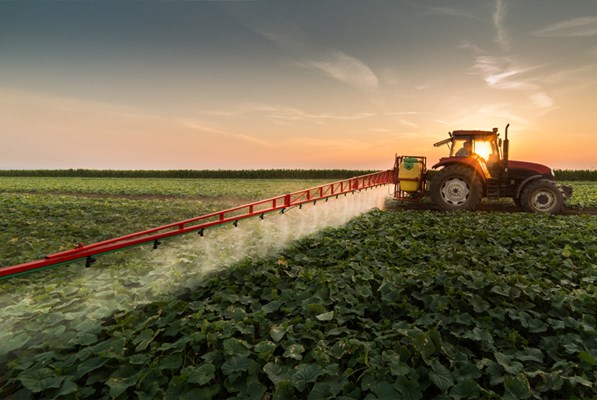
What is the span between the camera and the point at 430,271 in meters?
4.79

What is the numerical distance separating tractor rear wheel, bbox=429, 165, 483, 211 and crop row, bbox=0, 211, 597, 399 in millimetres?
4910

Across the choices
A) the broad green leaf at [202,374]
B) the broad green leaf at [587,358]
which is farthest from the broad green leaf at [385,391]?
the broad green leaf at [587,358]

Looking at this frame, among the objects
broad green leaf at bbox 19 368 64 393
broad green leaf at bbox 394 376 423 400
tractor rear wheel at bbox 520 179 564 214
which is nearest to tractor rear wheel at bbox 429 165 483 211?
tractor rear wheel at bbox 520 179 564 214

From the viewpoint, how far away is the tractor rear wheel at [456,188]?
10.3 metres

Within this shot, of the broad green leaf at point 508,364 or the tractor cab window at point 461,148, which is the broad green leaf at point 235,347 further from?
the tractor cab window at point 461,148

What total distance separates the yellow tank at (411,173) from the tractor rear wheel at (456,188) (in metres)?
0.81

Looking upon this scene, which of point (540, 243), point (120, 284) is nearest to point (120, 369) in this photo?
point (120, 284)

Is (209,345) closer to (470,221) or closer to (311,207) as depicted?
(311,207)

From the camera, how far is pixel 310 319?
3.65 m

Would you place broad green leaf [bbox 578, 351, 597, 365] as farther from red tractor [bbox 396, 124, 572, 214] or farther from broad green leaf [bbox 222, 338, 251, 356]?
red tractor [bbox 396, 124, 572, 214]

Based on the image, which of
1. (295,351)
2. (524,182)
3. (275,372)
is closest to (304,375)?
(275,372)

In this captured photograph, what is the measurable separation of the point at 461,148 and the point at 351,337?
9117 mm

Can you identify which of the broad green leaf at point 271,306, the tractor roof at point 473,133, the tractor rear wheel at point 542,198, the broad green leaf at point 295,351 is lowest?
the broad green leaf at point 295,351

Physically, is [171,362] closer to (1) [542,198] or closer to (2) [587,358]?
(2) [587,358]
